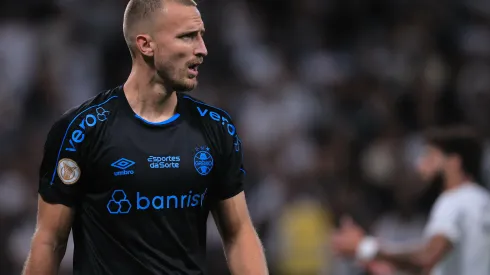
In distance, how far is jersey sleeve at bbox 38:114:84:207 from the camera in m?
4.19

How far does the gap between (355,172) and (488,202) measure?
360 centimetres

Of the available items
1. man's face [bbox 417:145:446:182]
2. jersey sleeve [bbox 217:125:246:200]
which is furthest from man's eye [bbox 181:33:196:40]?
man's face [bbox 417:145:446:182]

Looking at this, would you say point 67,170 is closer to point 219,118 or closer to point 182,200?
point 182,200

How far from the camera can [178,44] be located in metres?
4.28

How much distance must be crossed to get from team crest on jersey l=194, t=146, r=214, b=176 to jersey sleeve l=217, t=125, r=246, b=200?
0.24 feet

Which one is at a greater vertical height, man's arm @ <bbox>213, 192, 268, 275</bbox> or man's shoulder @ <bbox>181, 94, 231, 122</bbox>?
man's shoulder @ <bbox>181, 94, 231, 122</bbox>

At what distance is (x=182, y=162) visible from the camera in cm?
430

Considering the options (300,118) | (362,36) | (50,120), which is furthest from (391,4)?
(50,120)

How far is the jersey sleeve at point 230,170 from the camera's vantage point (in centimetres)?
441

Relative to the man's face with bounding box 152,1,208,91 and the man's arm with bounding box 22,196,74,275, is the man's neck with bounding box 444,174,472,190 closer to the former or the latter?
the man's face with bounding box 152,1,208,91

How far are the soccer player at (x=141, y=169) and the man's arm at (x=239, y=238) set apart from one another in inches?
3.1

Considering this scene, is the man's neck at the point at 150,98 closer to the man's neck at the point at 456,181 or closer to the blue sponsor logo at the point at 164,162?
the blue sponsor logo at the point at 164,162

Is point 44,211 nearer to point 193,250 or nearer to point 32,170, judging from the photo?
point 193,250

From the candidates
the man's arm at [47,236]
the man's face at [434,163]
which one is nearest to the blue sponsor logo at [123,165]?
the man's arm at [47,236]
